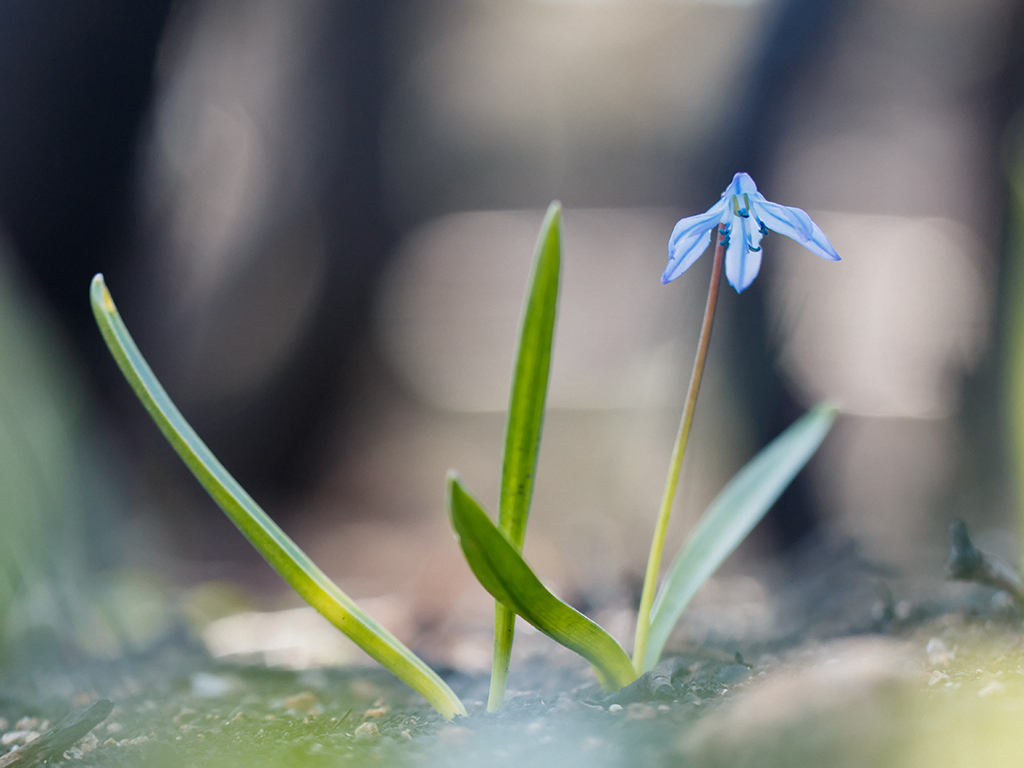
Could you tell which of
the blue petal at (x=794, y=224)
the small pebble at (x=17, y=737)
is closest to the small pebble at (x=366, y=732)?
the small pebble at (x=17, y=737)

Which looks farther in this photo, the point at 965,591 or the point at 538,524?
the point at 538,524

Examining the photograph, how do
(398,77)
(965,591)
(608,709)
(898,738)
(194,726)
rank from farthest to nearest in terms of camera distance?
(398,77) → (965,591) → (194,726) → (608,709) → (898,738)

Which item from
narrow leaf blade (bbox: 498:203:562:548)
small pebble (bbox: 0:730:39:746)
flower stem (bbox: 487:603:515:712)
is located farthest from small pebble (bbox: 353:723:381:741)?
small pebble (bbox: 0:730:39:746)

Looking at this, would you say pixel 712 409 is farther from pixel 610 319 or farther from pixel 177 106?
pixel 177 106

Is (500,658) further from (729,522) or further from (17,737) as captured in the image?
(17,737)

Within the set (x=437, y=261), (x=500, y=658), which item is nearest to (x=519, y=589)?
Answer: (x=500, y=658)

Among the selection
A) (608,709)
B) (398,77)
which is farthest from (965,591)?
(398,77)

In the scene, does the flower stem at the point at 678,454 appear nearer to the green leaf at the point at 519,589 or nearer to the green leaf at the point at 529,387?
the green leaf at the point at 519,589
